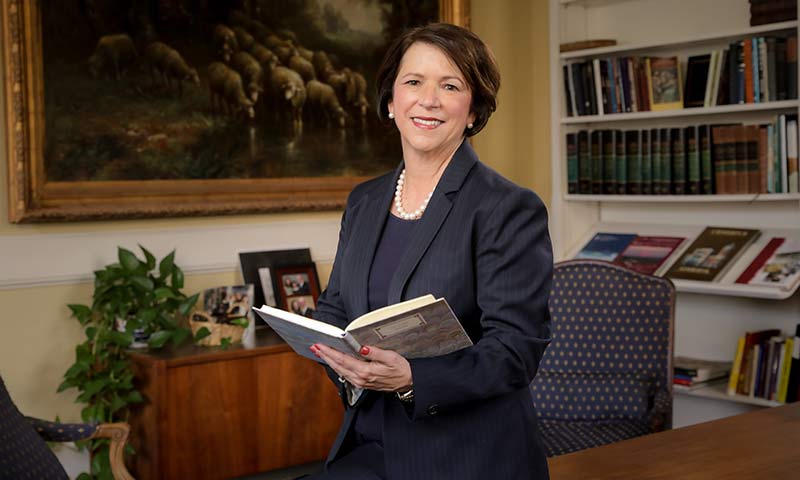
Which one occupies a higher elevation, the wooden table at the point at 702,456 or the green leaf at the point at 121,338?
the green leaf at the point at 121,338

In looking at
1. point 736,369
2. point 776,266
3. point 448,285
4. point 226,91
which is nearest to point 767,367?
point 736,369

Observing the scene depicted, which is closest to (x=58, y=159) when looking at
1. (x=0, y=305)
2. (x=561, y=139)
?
(x=0, y=305)

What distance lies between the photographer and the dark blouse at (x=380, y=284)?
1.96 m

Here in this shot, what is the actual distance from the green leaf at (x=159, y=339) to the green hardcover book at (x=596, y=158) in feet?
7.30

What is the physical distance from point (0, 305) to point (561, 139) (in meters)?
2.76

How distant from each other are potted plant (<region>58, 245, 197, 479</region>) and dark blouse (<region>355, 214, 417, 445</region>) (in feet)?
6.61

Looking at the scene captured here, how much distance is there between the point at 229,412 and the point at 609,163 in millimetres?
2204

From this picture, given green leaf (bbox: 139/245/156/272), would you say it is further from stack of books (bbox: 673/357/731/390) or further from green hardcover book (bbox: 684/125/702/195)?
green hardcover book (bbox: 684/125/702/195)

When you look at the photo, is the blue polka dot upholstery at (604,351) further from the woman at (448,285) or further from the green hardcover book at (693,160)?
the woman at (448,285)

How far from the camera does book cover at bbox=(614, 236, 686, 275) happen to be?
15.5 ft

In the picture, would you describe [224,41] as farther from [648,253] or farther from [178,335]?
[648,253]

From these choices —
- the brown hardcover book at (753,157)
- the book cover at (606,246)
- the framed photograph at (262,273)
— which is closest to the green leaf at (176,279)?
the framed photograph at (262,273)

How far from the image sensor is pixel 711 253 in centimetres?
459

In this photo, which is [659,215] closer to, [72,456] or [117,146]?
[117,146]
